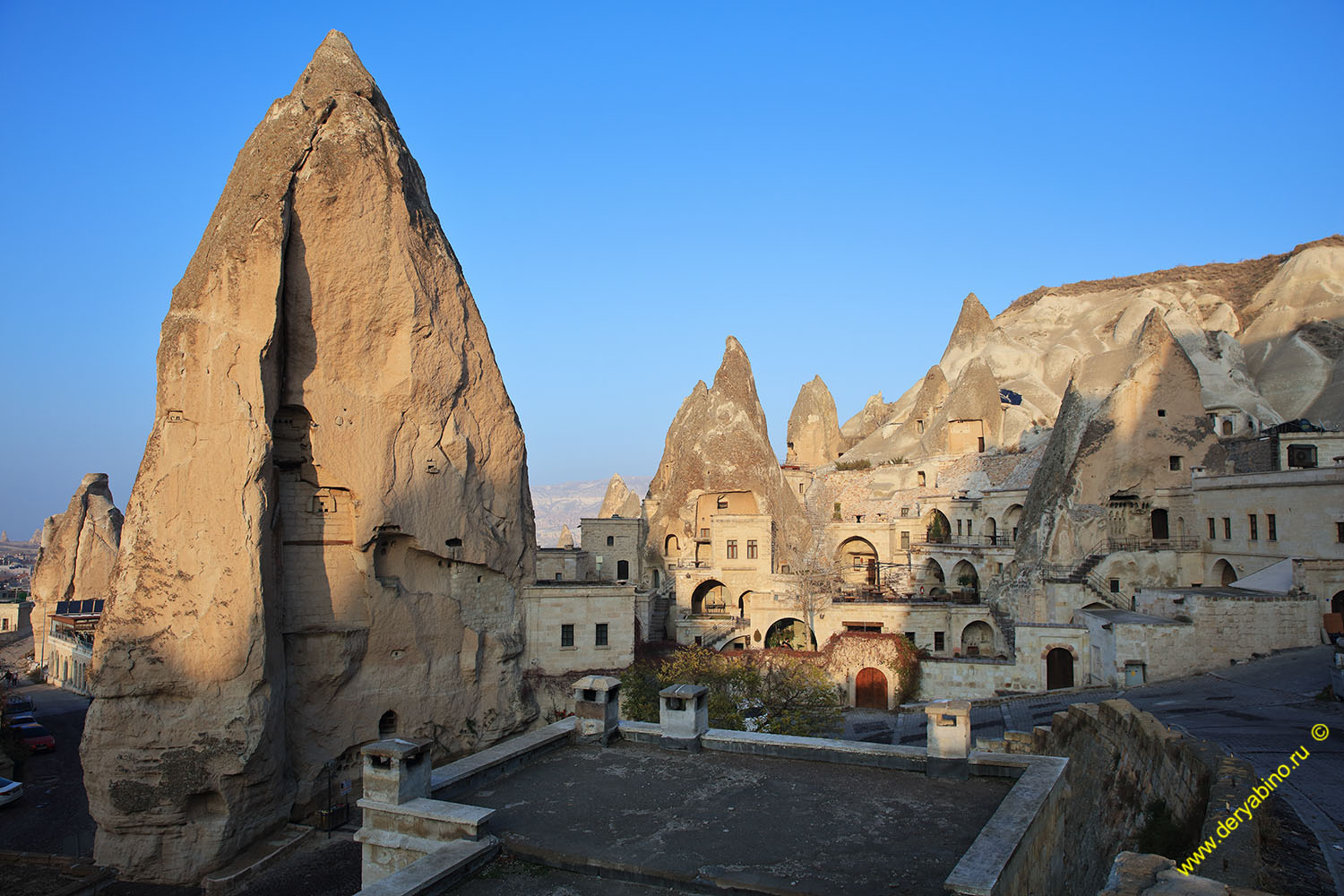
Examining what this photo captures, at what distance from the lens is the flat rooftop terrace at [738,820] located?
7.29m

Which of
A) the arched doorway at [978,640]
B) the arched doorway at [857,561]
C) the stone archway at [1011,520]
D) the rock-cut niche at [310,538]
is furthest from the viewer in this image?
the arched doorway at [857,561]

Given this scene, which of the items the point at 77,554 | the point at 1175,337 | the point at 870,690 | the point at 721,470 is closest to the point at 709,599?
the point at 721,470

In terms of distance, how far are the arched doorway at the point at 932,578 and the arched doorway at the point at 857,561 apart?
11.2 ft

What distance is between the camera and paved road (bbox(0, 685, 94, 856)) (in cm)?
2166

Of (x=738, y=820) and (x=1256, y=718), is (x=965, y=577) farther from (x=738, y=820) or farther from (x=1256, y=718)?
(x=738, y=820)

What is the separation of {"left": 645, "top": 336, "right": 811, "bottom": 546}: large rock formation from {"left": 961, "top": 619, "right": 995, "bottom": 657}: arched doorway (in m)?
15.7

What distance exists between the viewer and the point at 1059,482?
35781mm

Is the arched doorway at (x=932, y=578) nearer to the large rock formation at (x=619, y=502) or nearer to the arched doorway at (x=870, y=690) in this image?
the arched doorway at (x=870, y=690)

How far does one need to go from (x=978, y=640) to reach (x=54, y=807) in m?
31.7

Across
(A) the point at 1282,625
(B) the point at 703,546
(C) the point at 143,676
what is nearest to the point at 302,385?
(C) the point at 143,676

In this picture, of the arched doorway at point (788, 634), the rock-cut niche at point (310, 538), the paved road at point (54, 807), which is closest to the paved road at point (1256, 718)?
the arched doorway at point (788, 634)

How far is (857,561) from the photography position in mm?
52812

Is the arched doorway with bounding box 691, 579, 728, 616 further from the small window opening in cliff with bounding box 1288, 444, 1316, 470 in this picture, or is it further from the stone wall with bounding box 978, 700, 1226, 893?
the stone wall with bounding box 978, 700, 1226, 893

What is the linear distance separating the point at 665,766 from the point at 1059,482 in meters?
30.0
